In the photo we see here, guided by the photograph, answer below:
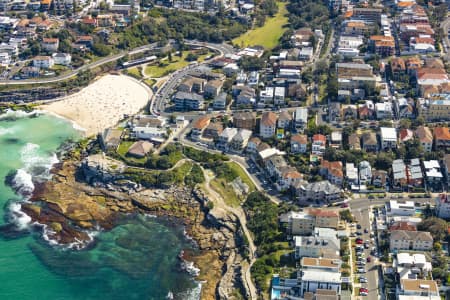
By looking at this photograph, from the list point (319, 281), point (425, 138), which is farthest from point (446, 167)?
point (319, 281)

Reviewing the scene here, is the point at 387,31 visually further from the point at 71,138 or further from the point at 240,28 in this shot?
the point at 71,138

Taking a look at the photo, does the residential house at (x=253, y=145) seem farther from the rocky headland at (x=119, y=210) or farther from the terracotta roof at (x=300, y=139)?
the rocky headland at (x=119, y=210)

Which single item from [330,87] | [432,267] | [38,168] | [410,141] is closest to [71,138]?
[38,168]

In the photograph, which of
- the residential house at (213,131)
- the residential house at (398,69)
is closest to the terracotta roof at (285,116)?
the residential house at (213,131)

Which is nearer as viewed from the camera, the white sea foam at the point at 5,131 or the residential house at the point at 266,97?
the white sea foam at the point at 5,131

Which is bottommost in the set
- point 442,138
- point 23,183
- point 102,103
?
point 23,183

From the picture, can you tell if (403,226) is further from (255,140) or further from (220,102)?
(220,102)

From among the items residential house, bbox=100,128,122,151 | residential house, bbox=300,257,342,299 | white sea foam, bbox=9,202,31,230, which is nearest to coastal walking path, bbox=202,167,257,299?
residential house, bbox=300,257,342,299
